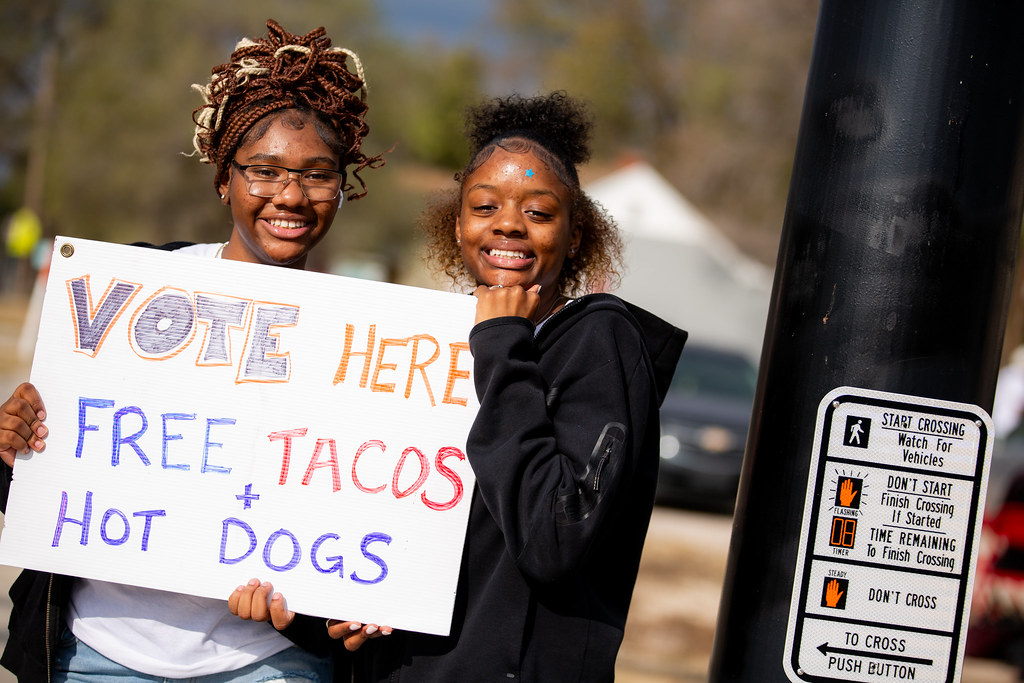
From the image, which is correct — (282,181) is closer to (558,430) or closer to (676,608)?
(558,430)

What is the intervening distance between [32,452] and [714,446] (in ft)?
29.7

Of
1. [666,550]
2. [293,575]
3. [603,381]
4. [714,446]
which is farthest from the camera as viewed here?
[714,446]

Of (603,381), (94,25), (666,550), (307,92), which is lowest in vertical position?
(666,550)

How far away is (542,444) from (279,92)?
116cm

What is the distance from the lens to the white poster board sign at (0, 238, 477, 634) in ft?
7.64

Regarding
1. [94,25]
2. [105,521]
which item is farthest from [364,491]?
[94,25]

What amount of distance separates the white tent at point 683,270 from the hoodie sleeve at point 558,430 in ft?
77.1

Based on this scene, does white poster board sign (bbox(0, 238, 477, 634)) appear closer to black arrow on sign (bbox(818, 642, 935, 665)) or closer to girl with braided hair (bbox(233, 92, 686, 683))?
girl with braided hair (bbox(233, 92, 686, 683))

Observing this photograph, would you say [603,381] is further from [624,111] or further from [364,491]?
[624,111]

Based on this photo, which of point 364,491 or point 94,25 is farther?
point 94,25

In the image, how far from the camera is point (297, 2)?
127ft

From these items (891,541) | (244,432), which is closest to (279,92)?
(244,432)

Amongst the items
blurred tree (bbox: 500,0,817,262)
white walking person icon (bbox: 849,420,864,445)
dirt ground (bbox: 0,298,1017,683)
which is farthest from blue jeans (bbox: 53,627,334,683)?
blurred tree (bbox: 500,0,817,262)

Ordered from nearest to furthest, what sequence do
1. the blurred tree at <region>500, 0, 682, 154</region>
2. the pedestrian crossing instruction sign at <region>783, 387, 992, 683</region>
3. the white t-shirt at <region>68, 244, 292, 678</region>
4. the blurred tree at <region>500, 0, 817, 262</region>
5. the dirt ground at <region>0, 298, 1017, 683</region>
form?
the pedestrian crossing instruction sign at <region>783, 387, 992, 683</region> < the white t-shirt at <region>68, 244, 292, 678</region> < the dirt ground at <region>0, 298, 1017, 683</region> < the blurred tree at <region>500, 0, 817, 262</region> < the blurred tree at <region>500, 0, 682, 154</region>
